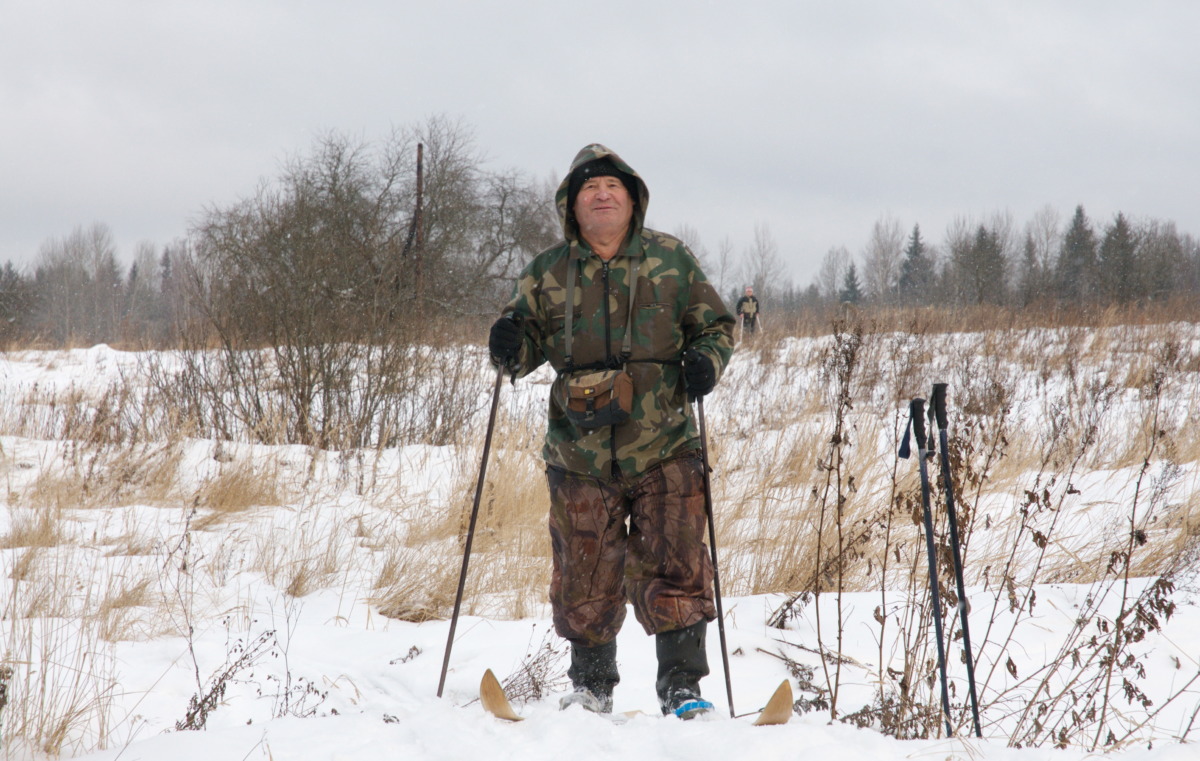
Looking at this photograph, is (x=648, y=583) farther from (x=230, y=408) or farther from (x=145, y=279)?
(x=145, y=279)

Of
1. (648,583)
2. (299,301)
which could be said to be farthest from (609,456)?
(299,301)

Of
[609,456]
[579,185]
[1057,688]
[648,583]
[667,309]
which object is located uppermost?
[579,185]

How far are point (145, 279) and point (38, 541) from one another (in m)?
69.8

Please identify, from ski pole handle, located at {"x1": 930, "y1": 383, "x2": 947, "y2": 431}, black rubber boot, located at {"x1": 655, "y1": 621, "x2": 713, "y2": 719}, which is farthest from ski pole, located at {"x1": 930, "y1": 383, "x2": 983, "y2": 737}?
black rubber boot, located at {"x1": 655, "y1": 621, "x2": 713, "y2": 719}

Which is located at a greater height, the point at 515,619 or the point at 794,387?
the point at 794,387

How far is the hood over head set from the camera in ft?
8.62

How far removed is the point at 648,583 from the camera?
8.11 feet

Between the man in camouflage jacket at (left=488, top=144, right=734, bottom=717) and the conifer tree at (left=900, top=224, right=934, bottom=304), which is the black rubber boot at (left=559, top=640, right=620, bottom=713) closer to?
the man in camouflage jacket at (left=488, top=144, right=734, bottom=717)

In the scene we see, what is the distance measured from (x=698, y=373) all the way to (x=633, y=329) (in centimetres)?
29

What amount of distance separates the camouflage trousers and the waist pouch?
22 cm

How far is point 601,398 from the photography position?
237 centimetres

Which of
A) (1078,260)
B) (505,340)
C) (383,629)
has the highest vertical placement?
(1078,260)

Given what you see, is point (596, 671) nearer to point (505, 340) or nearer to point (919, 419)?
point (505, 340)

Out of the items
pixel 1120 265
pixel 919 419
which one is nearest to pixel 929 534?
pixel 919 419
